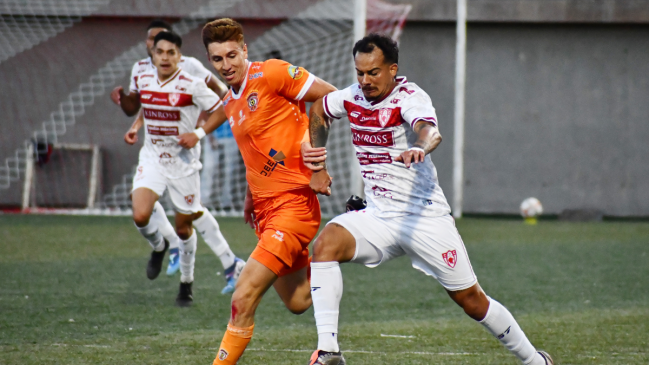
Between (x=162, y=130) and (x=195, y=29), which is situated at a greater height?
(x=195, y=29)

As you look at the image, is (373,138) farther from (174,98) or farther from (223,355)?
(174,98)

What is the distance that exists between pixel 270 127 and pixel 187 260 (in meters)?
2.44

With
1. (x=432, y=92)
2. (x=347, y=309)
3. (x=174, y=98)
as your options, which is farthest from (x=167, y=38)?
(x=432, y=92)

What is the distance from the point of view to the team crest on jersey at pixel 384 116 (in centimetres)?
401

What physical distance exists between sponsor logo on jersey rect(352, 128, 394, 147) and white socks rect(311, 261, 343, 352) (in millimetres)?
650

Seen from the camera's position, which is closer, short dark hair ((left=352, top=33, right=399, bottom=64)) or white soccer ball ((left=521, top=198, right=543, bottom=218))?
short dark hair ((left=352, top=33, right=399, bottom=64))

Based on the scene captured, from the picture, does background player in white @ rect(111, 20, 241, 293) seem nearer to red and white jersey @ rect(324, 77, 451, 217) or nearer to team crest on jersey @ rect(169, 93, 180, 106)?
team crest on jersey @ rect(169, 93, 180, 106)

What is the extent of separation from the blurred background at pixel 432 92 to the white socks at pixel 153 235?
6652 mm

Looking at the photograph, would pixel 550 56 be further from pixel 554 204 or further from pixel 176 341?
pixel 176 341

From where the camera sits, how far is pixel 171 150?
22.9 ft

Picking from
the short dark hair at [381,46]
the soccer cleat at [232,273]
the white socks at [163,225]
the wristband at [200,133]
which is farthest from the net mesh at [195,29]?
the short dark hair at [381,46]

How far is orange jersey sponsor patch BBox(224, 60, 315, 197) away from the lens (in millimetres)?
4438

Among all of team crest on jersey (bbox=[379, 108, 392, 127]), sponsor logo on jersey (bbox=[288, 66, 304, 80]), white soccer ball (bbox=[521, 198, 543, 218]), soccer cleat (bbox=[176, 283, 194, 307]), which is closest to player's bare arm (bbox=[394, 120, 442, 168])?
team crest on jersey (bbox=[379, 108, 392, 127])

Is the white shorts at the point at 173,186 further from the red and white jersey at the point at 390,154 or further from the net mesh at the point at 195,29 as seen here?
the net mesh at the point at 195,29
